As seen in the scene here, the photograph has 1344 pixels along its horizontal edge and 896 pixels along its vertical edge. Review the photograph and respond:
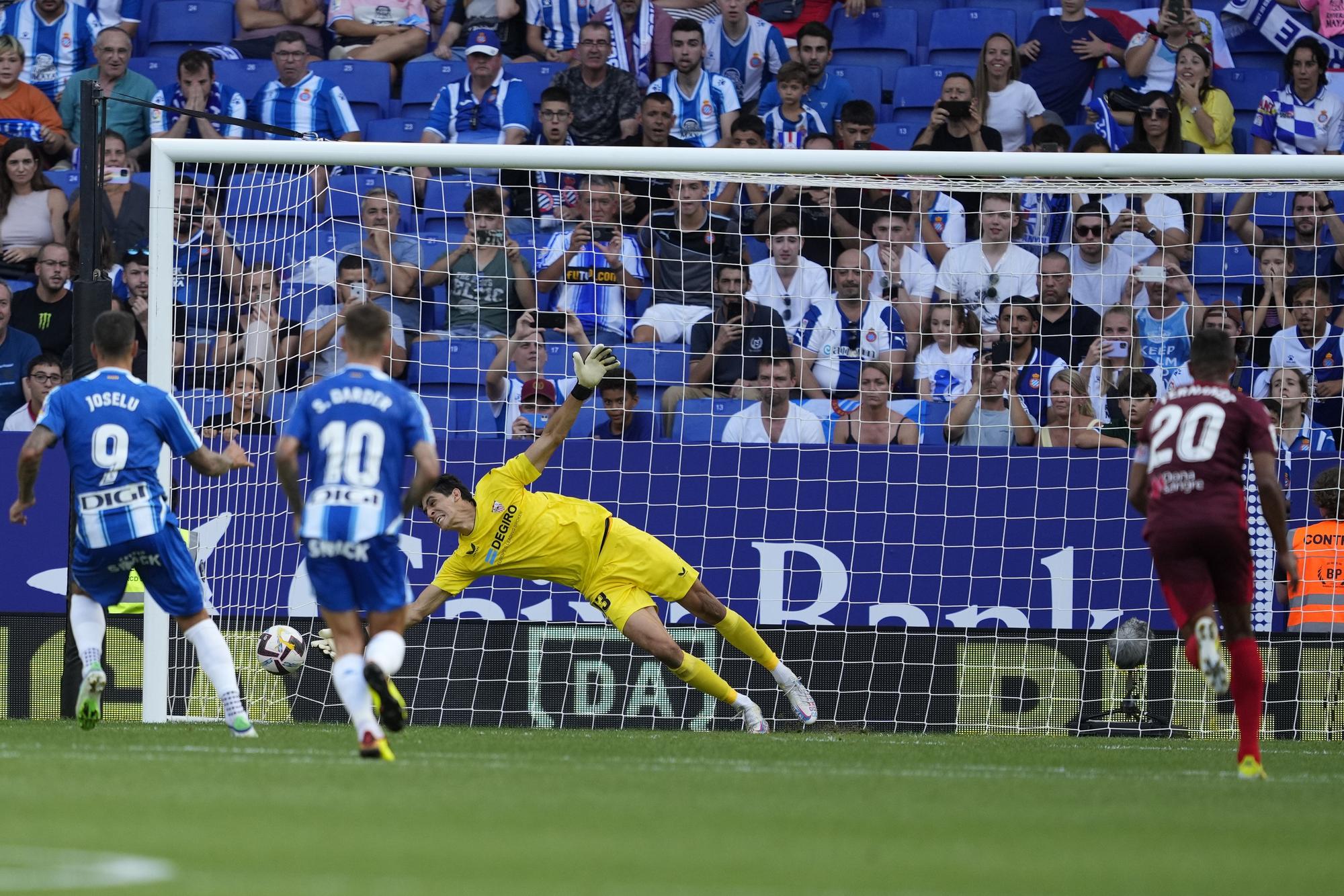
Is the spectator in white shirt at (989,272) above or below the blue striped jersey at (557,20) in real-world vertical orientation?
below

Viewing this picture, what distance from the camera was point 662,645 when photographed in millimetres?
10492

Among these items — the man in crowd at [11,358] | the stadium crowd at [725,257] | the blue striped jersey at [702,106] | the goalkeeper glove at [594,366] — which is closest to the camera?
the goalkeeper glove at [594,366]

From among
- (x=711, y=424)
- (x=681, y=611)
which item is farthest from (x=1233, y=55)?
(x=681, y=611)

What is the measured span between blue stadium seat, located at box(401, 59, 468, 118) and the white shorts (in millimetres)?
4105

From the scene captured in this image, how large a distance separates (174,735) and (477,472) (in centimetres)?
356

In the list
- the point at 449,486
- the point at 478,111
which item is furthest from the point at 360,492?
the point at 478,111

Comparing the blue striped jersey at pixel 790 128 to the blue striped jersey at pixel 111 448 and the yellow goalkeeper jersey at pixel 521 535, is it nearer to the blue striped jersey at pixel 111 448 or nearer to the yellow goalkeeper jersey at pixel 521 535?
the yellow goalkeeper jersey at pixel 521 535

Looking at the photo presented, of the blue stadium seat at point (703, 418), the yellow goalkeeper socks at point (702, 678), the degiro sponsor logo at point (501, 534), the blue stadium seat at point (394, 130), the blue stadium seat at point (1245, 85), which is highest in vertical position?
the blue stadium seat at point (1245, 85)

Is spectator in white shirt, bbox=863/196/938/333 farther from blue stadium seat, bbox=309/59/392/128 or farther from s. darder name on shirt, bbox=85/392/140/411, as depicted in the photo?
s. darder name on shirt, bbox=85/392/140/411

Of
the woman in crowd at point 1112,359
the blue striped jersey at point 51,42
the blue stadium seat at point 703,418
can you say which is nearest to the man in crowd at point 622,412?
the blue stadium seat at point 703,418

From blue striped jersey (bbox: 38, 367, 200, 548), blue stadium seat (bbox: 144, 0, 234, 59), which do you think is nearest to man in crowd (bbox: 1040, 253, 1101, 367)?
blue striped jersey (bbox: 38, 367, 200, 548)

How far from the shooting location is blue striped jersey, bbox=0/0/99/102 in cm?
1645

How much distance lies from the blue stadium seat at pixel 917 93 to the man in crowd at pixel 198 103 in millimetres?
5824

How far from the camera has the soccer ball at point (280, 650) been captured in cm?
1063
